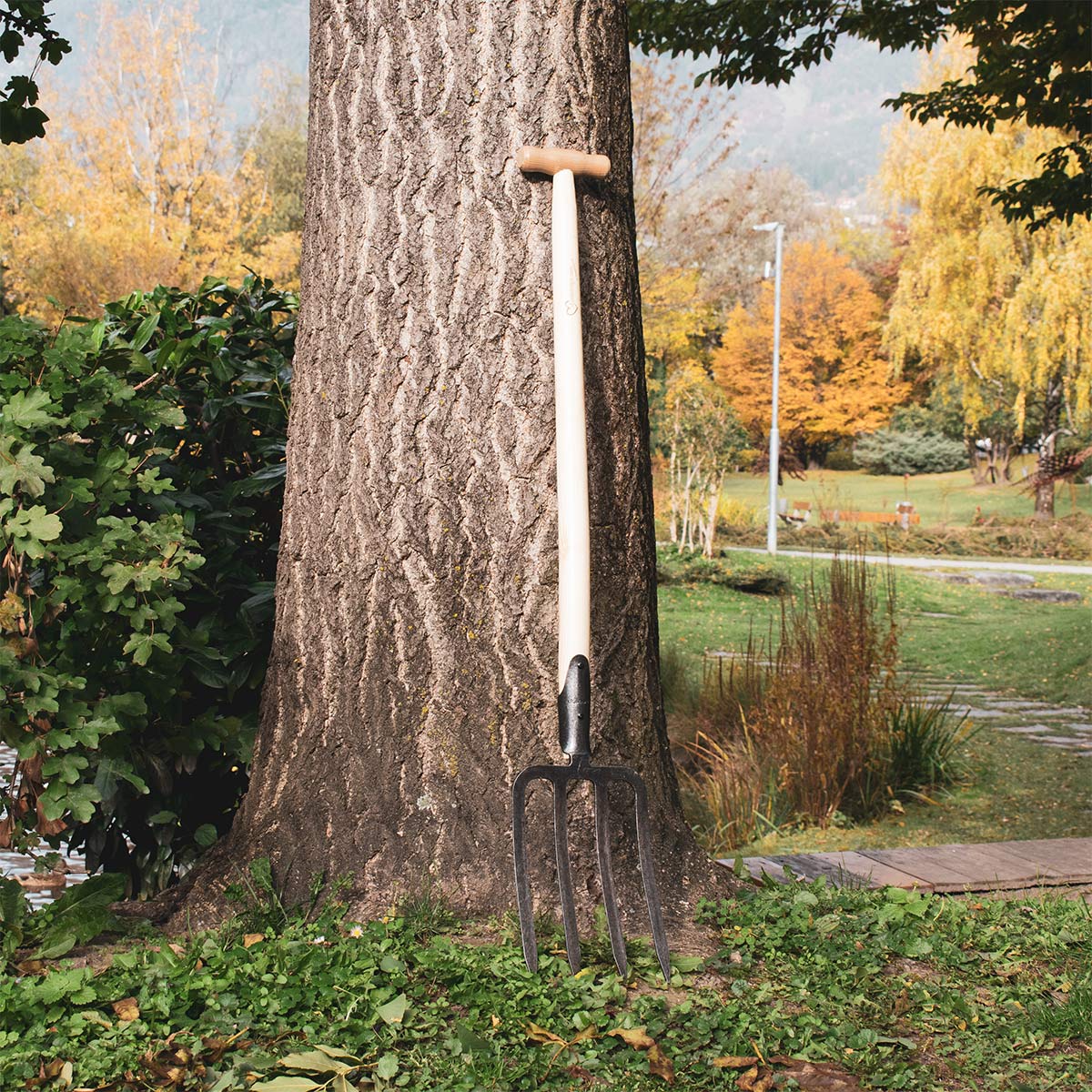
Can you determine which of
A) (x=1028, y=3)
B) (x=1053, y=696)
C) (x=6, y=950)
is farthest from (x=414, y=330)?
(x=1053, y=696)

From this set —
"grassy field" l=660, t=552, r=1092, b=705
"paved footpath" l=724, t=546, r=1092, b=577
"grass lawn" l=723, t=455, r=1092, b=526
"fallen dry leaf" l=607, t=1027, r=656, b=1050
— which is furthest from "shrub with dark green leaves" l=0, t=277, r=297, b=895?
"grass lawn" l=723, t=455, r=1092, b=526

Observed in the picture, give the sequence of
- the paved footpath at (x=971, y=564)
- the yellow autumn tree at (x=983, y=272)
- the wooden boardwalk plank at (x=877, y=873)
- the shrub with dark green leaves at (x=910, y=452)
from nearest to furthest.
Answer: the wooden boardwalk plank at (x=877, y=873) → the paved footpath at (x=971, y=564) → the yellow autumn tree at (x=983, y=272) → the shrub with dark green leaves at (x=910, y=452)

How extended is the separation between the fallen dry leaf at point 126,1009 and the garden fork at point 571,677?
2.31 ft

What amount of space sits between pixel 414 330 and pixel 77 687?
1.00 m

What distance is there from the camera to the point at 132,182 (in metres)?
21.2

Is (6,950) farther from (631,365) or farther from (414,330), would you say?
(631,365)

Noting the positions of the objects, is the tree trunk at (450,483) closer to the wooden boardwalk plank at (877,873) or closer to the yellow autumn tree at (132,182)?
the wooden boardwalk plank at (877,873)

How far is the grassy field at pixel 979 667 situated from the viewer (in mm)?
4781

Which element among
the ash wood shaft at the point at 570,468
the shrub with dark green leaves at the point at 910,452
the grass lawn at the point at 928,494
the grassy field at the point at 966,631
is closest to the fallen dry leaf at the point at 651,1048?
the ash wood shaft at the point at 570,468

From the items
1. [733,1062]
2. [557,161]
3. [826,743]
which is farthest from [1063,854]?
[557,161]

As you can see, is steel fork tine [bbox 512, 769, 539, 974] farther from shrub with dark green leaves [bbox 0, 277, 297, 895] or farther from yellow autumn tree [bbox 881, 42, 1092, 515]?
yellow autumn tree [bbox 881, 42, 1092, 515]

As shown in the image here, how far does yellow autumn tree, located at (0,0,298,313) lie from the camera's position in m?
18.9

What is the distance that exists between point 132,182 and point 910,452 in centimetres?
2202

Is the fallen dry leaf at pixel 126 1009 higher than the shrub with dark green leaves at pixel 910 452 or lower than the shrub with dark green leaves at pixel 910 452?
lower
